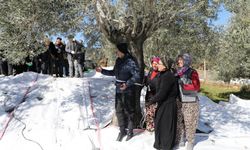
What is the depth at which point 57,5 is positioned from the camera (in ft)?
28.1

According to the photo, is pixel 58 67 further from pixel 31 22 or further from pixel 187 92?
pixel 187 92

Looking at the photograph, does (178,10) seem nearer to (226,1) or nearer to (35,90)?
(226,1)

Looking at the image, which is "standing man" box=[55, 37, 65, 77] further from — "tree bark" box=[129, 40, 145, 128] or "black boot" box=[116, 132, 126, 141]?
"black boot" box=[116, 132, 126, 141]

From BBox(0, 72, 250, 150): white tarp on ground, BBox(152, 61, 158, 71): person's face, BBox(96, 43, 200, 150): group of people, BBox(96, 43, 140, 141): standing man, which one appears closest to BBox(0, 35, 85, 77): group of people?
BBox(0, 72, 250, 150): white tarp on ground

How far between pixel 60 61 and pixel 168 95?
28.9 ft

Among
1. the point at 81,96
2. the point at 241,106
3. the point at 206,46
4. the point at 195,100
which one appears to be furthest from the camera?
the point at 241,106

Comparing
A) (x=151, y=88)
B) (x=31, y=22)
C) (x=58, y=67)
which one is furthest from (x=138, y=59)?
(x=58, y=67)

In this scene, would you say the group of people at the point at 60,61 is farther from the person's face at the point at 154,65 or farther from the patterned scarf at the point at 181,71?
the patterned scarf at the point at 181,71

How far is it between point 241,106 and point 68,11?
906cm

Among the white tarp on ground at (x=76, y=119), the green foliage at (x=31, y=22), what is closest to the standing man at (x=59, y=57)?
the white tarp on ground at (x=76, y=119)

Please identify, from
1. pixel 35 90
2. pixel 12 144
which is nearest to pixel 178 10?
pixel 12 144

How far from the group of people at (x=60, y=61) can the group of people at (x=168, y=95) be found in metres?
6.17

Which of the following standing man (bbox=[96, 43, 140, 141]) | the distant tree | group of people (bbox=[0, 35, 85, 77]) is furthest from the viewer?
group of people (bbox=[0, 35, 85, 77])

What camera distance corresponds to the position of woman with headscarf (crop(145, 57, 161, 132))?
805 centimetres
